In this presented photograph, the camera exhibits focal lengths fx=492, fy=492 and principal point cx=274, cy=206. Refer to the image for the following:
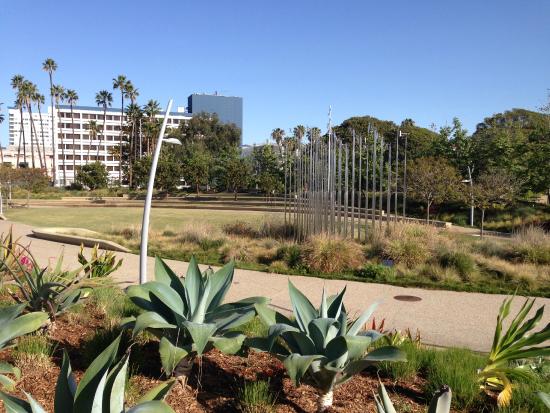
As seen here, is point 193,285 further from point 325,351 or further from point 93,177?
point 93,177

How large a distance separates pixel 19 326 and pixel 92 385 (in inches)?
60.7

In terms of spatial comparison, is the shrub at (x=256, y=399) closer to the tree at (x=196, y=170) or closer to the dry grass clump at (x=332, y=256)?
the dry grass clump at (x=332, y=256)

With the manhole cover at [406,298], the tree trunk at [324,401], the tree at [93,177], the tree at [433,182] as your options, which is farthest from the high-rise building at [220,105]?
the tree trunk at [324,401]

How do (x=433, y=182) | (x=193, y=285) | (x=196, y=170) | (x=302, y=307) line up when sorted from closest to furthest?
(x=302, y=307)
(x=193, y=285)
(x=433, y=182)
(x=196, y=170)

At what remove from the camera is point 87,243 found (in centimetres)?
1641

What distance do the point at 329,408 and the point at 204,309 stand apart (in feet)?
4.04

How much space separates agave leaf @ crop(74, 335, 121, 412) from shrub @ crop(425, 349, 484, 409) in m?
2.53

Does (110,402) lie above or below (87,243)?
above

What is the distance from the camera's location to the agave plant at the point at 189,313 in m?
3.53

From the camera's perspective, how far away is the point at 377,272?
11492mm

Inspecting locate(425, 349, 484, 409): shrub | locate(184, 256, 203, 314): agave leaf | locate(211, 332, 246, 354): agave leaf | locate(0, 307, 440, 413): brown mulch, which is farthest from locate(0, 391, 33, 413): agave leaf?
locate(425, 349, 484, 409): shrub

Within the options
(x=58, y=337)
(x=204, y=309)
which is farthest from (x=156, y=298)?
(x=58, y=337)

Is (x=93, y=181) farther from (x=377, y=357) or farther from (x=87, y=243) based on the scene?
(x=377, y=357)

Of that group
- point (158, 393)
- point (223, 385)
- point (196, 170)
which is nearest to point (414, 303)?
point (223, 385)
